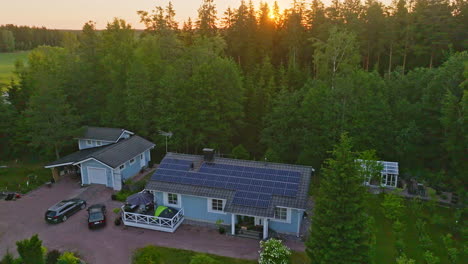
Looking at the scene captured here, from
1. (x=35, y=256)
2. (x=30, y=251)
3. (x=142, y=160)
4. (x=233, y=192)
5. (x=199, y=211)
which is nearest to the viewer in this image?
(x=30, y=251)

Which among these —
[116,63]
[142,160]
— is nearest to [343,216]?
[142,160]

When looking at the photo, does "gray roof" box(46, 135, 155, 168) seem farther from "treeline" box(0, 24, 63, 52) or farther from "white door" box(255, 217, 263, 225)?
"treeline" box(0, 24, 63, 52)

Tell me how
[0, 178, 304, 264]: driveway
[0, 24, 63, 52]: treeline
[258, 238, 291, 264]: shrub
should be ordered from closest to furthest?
[258, 238, 291, 264]: shrub → [0, 178, 304, 264]: driveway → [0, 24, 63, 52]: treeline

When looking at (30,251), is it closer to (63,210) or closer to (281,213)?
(63,210)

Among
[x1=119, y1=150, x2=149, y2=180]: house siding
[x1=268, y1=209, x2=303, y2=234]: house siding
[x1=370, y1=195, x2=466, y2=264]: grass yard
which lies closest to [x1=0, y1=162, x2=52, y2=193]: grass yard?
[x1=119, y1=150, x2=149, y2=180]: house siding

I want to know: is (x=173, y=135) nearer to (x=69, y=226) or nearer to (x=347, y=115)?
(x=69, y=226)

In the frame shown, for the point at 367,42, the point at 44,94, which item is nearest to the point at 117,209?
the point at 44,94

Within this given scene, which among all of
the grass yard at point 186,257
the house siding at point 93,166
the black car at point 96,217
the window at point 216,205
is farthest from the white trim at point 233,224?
the house siding at point 93,166
